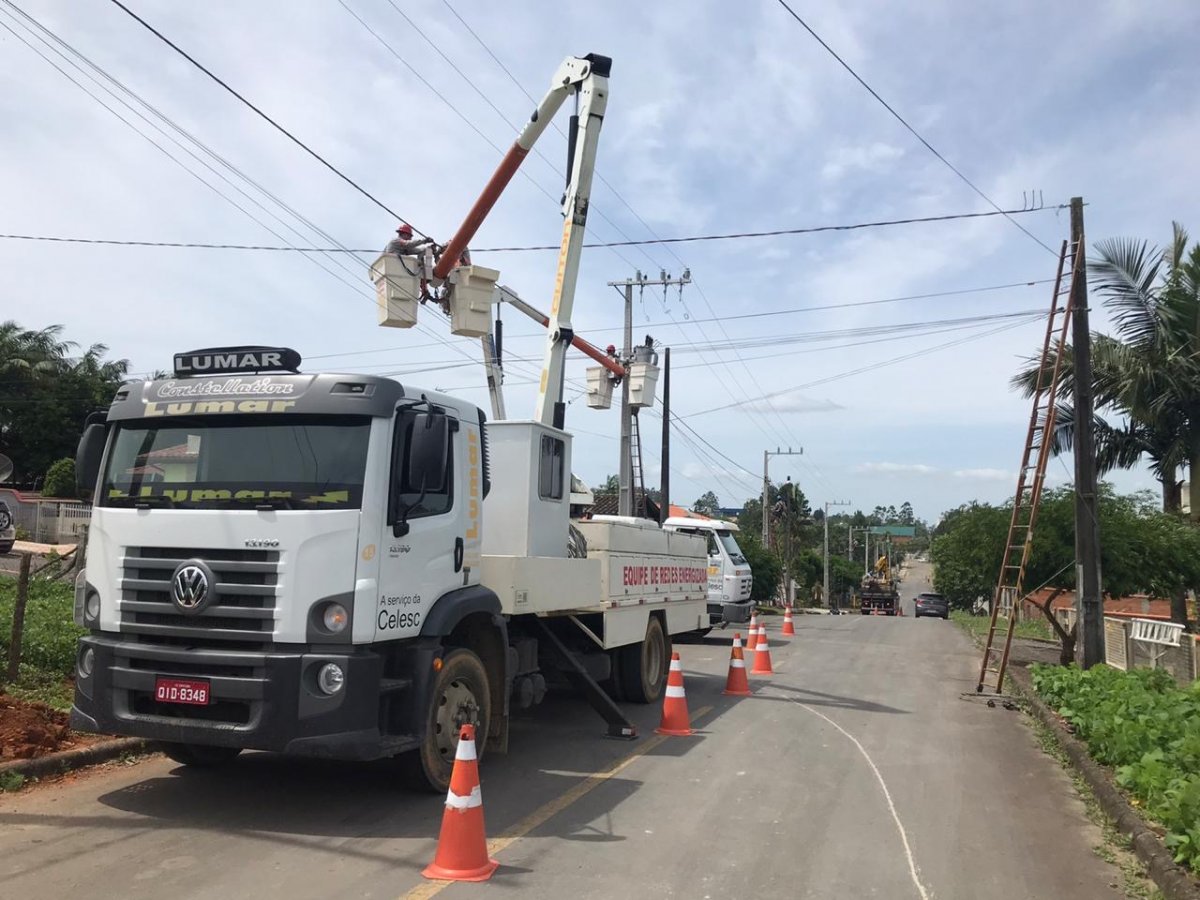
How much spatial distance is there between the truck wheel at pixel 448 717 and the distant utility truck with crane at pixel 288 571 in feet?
0.06

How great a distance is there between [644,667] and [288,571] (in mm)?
6297

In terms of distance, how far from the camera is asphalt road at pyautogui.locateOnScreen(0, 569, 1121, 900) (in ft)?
16.9

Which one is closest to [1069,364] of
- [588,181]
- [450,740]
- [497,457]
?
[588,181]

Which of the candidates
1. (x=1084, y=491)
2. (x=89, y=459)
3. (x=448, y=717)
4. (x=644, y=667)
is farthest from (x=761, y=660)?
(x=89, y=459)

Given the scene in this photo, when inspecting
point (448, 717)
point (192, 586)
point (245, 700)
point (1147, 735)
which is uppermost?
point (192, 586)

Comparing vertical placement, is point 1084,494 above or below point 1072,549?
above

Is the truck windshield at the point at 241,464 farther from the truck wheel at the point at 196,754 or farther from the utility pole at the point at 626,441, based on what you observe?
the utility pole at the point at 626,441

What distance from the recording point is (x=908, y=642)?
22.8 m

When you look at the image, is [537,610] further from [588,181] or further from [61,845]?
[588,181]

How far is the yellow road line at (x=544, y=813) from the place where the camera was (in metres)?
4.98

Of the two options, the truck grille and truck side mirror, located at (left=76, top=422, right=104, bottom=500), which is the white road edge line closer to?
the truck grille

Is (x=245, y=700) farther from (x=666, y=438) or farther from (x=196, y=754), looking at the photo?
(x=666, y=438)

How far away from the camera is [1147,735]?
7.42 metres

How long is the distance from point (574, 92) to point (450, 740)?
31.5 feet
